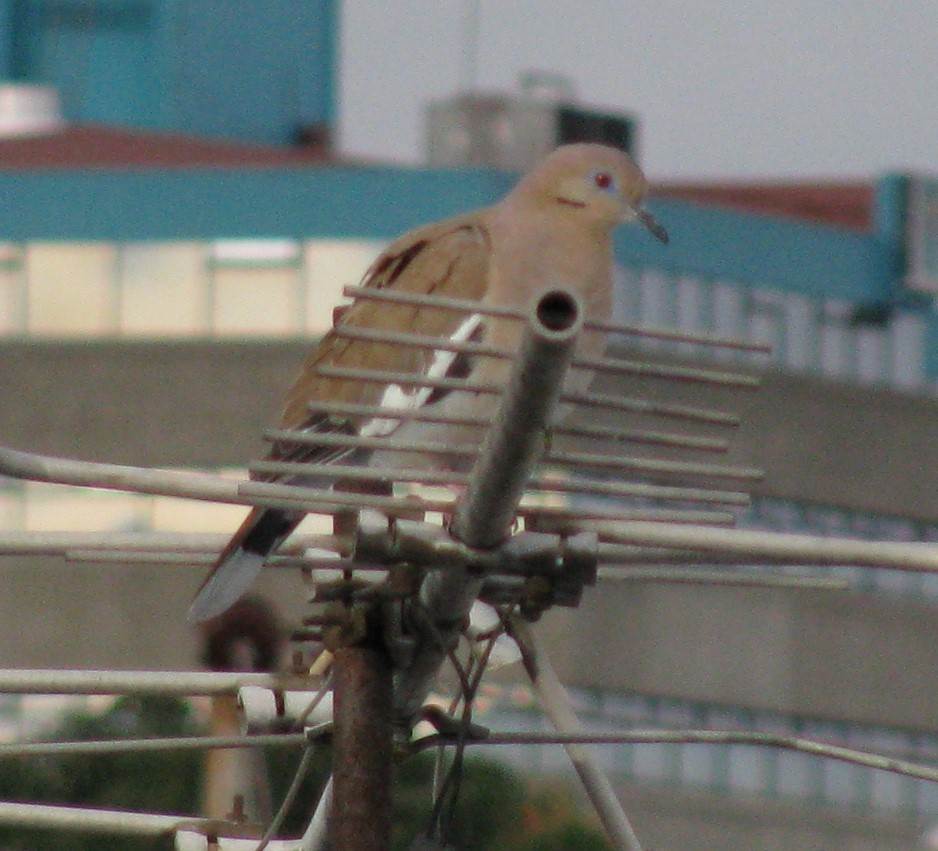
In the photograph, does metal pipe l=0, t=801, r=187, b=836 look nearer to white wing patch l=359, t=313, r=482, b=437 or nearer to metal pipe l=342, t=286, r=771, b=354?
white wing patch l=359, t=313, r=482, b=437

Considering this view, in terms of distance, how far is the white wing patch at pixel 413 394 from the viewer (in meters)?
4.66

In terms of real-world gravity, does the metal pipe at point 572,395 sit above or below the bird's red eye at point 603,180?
below

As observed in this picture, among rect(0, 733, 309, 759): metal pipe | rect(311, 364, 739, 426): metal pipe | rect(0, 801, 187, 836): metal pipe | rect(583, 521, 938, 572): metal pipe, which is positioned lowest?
rect(0, 801, 187, 836): metal pipe

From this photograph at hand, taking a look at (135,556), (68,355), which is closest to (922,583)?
(68,355)

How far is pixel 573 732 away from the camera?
12.2ft

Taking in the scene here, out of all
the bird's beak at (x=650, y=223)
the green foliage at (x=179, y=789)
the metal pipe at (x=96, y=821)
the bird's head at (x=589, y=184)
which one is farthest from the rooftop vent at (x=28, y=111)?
the metal pipe at (x=96, y=821)

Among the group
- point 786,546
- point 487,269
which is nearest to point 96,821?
point 786,546

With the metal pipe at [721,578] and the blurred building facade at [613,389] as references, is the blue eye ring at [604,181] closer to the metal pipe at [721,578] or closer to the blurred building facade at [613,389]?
the metal pipe at [721,578]

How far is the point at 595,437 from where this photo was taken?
3.35 metres

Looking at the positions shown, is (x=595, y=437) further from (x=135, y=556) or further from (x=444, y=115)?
(x=444, y=115)

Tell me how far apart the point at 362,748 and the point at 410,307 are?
6.92ft

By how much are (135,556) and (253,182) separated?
32.4 meters

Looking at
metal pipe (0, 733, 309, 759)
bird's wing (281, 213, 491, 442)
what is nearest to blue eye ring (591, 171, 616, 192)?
bird's wing (281, 213, 491, 442)

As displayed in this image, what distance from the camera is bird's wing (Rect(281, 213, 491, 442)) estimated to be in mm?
5469
